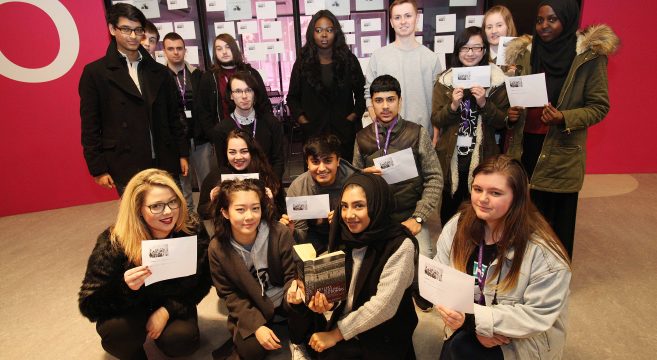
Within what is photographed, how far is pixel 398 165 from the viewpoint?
8.68 ft

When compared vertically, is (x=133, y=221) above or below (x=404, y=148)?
below

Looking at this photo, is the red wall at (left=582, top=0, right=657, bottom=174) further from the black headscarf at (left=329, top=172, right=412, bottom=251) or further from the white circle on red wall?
the white circle on red wall

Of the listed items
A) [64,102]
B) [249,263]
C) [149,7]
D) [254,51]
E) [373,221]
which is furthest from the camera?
[254,51]

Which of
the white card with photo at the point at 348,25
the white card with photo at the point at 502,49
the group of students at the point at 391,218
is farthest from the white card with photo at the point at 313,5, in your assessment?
the white card with photo at the point at 502,49

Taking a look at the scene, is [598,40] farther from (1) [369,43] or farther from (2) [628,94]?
(2) [628,94]

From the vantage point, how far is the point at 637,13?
4.76 meters

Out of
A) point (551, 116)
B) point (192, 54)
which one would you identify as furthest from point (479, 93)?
point (192, 54)

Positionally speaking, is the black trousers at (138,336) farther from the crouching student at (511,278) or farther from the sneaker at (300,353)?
the crouching student at (511,278)

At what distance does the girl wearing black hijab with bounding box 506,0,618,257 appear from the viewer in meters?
2.43

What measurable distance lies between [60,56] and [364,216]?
4557 millimetres

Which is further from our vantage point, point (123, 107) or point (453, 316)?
point (123, 107)

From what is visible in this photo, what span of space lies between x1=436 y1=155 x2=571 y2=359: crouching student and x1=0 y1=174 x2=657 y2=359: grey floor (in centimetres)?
71

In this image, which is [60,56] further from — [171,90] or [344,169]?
[344,169]

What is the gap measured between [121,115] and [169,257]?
1387mm
